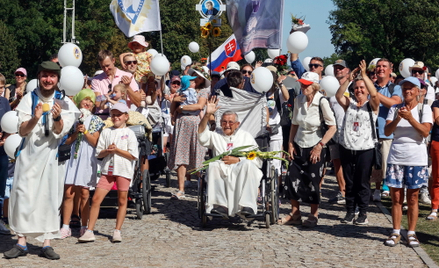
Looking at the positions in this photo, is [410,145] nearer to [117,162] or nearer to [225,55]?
[117,162]

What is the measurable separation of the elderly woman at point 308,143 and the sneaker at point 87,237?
275 cm

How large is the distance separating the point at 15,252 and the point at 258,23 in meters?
6.13

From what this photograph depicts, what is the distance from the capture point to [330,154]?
11672mm

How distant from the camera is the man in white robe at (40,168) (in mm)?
7234

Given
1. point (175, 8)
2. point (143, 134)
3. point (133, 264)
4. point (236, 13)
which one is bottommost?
point (133, 264)

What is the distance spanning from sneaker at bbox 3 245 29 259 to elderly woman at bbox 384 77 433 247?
4.02 meters

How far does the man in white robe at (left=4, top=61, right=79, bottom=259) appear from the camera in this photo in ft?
23.7

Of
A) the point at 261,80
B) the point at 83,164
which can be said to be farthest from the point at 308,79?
the point at 83,164

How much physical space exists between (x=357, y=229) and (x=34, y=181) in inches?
169

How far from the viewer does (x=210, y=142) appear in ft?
31.4

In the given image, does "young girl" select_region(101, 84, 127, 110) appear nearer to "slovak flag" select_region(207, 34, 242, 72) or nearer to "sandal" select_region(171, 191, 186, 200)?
"sandal" select_region(171, 191, 186, 200)

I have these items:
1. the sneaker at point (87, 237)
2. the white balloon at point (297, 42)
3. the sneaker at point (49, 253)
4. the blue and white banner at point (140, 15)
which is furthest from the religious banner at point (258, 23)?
the sneaker at point (49, 253)

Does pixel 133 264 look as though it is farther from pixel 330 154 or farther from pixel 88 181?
pixel 330 154

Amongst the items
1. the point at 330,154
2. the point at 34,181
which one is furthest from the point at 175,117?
the point at 34,181
